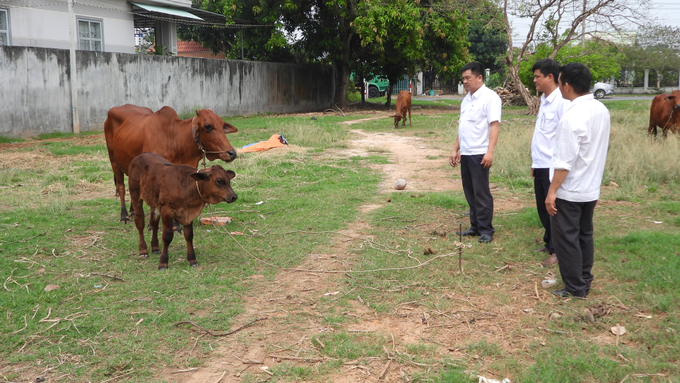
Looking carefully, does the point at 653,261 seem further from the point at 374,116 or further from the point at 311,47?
the point at 311,47

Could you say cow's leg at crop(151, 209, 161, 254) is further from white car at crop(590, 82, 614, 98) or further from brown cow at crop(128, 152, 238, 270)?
white car at crop(590, 82, 614, 98)

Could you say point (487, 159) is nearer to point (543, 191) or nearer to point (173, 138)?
point (543, 191)

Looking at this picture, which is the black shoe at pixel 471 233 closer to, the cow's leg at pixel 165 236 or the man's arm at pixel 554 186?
the man's arm at pixel 554 186

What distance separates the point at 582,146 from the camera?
4.26 m

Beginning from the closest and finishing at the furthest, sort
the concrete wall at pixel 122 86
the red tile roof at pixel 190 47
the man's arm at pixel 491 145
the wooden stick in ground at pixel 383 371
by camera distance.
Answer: the wooden stick in ground at pixel 383 371 < the man's arm at pixel 491 145 < the concrete wall at pixel 122 86 < the red tile roof at pixel 190 47

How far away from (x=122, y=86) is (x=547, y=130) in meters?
14.6

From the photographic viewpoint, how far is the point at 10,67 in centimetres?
1416

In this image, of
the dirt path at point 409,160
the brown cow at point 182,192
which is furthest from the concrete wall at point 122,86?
the brown cow at point 182,192

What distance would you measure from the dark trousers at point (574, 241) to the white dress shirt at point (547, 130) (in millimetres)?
997

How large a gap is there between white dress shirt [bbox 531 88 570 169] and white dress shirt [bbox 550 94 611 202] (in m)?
1.07

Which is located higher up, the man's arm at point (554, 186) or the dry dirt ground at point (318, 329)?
the man's arm at point (554, 186)

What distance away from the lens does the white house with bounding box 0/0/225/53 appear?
16.4 metres

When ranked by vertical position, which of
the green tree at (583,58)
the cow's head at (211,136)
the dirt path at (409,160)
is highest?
the green tree at (583,58)

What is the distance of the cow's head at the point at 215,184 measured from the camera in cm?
505
